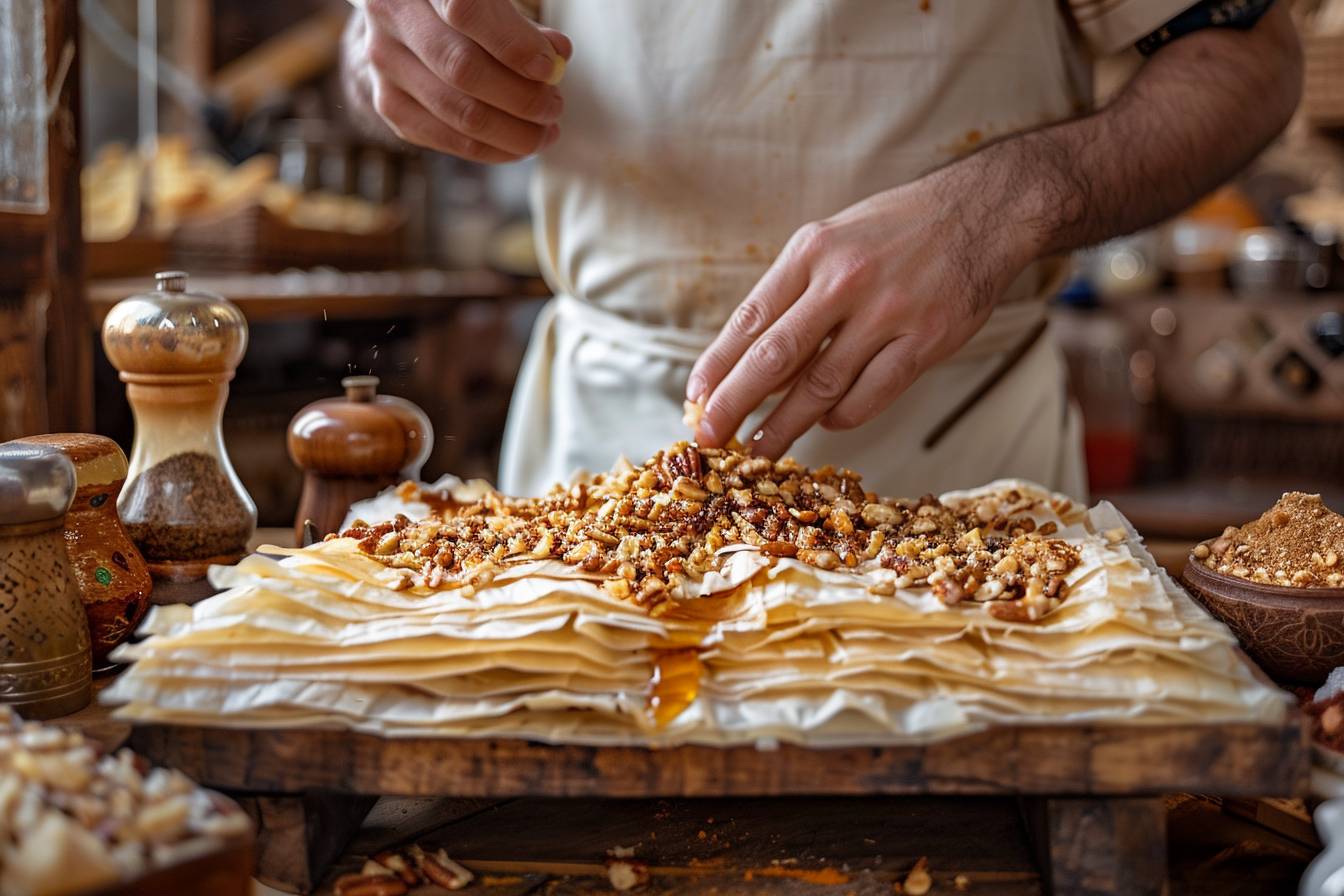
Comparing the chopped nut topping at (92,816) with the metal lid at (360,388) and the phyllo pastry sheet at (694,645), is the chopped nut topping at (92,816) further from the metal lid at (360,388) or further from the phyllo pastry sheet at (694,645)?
the metal lid at (360,388)

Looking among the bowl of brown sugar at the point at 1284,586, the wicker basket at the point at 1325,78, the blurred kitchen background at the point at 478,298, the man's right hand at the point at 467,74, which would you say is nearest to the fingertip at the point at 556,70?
the man's right hand at the point at 467,74

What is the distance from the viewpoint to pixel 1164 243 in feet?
12.5

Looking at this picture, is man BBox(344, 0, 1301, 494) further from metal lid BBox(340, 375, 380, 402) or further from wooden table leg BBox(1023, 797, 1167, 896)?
wooden table leg BBox(1023, 797, 1167, 896)

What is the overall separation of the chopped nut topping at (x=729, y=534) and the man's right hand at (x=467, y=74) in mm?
418

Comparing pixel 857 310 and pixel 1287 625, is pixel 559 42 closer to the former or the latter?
pixel 857 310

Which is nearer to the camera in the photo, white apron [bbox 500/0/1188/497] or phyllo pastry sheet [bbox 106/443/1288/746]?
phyllo pastry sheet [bbox 106/443/1288/746]

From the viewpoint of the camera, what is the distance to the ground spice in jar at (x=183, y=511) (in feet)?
3.78

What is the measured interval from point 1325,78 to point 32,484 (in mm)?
2874

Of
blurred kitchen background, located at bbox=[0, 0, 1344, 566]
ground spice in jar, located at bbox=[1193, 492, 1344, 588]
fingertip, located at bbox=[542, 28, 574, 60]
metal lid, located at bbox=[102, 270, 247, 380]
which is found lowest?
blurred kitchen background, located at bbox=[0, 0, 1344, 566]

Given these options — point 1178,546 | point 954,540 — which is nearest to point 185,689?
point 954,540

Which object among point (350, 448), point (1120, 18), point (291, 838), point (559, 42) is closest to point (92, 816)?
point (291, 838)

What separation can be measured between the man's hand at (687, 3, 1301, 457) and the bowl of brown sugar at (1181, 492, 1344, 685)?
35 centimetres

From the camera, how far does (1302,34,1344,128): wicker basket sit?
106 inches

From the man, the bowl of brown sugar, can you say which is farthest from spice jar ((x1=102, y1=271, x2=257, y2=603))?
the bowl of brown sugar
